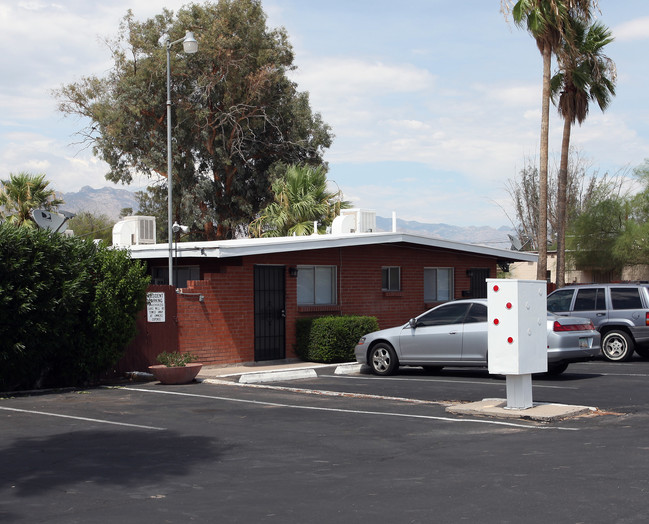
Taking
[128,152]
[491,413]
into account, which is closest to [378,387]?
[491,413]

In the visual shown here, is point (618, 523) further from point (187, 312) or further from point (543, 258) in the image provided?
point (543, 258)

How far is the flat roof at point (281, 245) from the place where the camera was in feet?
58.0

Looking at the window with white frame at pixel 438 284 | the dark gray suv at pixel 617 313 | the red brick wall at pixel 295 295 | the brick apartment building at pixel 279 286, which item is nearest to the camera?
the brick apartment building at pixel 279 286

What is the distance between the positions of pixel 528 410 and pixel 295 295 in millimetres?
9876

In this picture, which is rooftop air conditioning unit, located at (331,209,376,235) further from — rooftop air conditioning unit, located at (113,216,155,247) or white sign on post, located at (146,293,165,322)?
white sign on post, located at (146,293,165,322)

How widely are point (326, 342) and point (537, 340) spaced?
28.3 ft

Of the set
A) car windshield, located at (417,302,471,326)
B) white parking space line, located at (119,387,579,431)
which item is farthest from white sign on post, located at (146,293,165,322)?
car windshield, located at (417,302,471,326)

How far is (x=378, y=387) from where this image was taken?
14984mm

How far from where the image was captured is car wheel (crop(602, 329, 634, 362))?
19.4m

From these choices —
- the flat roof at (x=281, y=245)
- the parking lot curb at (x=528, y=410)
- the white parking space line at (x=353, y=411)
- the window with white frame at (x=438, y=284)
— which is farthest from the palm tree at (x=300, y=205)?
the parking lot curb at (x=528, y=410)

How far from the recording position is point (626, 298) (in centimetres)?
1950

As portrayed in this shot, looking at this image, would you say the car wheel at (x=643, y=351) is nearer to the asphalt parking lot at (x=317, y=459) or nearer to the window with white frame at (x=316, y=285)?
the asphalt parking lot at (x=317, y=459)

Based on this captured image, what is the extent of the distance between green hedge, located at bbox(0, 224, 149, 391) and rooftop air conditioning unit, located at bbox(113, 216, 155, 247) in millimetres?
7906

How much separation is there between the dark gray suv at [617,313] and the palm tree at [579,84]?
11335 mm
